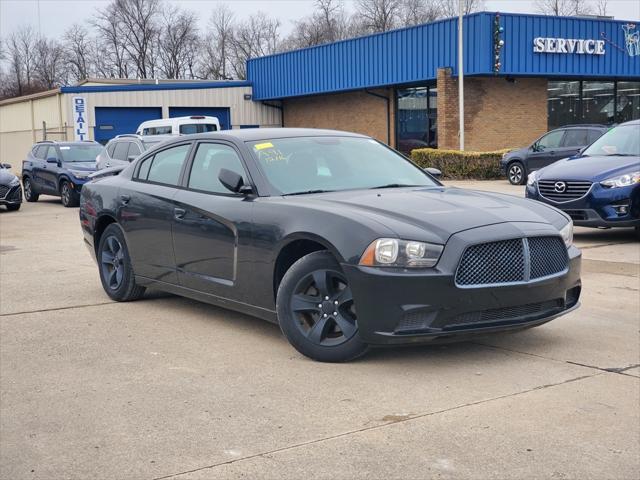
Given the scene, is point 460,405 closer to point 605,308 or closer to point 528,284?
point 528,284

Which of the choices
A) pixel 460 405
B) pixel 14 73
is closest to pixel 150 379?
pixel 460 405

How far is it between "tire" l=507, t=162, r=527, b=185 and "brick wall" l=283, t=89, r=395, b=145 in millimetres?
11847

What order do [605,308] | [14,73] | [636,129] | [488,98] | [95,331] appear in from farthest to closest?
[14,73] < [488,98] < [636,129] < [605,308] < [95,331]

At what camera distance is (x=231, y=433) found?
14.0 feet

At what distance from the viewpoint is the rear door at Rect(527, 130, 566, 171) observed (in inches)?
873

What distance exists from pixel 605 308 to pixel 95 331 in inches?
163

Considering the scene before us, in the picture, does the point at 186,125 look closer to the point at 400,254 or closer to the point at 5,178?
the point at 5,178

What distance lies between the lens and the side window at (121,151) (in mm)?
21109

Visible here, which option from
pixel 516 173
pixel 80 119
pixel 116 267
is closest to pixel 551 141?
pixel 516 173

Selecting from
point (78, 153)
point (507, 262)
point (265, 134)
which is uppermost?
point (265, 134)

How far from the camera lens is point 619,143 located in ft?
40.7

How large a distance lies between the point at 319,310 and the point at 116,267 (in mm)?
2991

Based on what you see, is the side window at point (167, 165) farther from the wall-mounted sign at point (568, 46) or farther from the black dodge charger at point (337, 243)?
the wall-mounted sign at point (568, 46)

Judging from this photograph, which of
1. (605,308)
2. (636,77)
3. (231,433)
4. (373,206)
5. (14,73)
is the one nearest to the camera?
(231,433)
